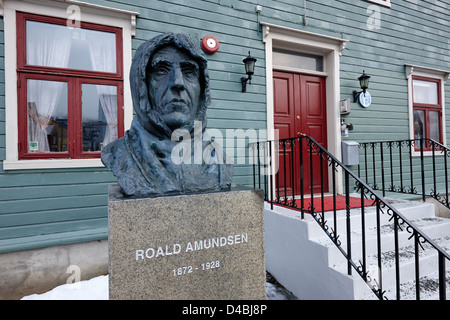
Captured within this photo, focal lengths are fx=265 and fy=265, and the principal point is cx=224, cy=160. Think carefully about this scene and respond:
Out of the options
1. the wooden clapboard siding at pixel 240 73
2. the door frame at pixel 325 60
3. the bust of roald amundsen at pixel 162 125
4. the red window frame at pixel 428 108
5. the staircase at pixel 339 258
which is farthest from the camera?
the red window frame at pixel 428 108

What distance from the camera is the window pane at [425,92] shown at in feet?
20.7

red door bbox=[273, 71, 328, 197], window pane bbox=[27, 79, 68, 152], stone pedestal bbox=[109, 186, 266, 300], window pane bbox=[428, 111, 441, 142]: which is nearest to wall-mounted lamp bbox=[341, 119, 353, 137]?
red door bbox=[273, 71, 328, 197]

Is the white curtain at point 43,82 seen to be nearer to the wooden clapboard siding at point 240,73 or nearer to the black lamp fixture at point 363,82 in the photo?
the wooden clapboard siding at point 240,73

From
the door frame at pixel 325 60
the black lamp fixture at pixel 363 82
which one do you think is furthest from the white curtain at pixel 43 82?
the black lamp fixture at pixel 363 82

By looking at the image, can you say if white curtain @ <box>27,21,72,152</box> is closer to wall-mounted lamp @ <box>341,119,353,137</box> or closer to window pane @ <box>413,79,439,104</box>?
wall-mounted lamp @ <box>341,119,353,137</box>

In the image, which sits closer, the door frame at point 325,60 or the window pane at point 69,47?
the window pane at point 69,47

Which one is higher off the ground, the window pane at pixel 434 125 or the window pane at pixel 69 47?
the window pane at pixel 69 47

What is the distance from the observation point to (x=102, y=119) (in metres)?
3.73

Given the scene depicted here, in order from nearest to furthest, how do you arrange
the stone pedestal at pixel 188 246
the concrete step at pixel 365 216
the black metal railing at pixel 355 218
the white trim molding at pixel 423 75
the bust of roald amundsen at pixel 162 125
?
the stone pedestal at pixel 188 246 → the bust of roald amundsen at pixel 162 125 → the black metal railing at pixel 355 218 → the concrete step at pixel 365 216 → the white trim molding at pixel 423 75

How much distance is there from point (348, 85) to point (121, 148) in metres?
4.90

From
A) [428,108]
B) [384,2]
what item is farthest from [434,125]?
[384,2]

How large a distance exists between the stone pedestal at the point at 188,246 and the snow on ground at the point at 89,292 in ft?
4.00

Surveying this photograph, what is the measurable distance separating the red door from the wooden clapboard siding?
1.58 feet
